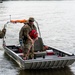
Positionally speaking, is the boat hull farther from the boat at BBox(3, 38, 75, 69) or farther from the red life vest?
the red life vest

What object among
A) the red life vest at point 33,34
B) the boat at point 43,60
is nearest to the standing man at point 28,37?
the red life vest at point 33,34

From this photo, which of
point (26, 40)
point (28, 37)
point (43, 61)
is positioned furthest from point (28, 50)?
point (43, 61)

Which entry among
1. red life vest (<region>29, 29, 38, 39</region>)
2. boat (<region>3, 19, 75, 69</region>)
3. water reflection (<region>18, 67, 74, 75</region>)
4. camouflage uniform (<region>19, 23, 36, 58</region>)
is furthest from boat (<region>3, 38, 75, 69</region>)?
red life vest (<region>29, 29, 38, 39</region>)

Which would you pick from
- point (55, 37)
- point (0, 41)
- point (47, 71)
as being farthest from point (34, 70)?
point (55, 37)

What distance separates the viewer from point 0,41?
902 inches

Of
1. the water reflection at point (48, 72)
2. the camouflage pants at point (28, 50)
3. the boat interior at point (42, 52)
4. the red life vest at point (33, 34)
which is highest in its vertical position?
the red life vest at point (33, 34)

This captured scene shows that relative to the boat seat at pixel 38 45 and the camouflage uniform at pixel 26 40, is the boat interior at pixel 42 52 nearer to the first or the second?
the boat seat at pixel 38 45

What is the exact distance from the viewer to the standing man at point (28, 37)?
14555 mm

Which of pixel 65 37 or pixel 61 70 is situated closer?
pixel 61 70

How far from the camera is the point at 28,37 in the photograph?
1455 cm

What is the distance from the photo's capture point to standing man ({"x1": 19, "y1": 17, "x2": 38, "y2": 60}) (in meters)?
14.6

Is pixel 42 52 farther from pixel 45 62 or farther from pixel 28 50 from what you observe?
pixel 45 62

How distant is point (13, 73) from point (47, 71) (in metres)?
1.34

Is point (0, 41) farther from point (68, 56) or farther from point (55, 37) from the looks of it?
point (68, 56)
